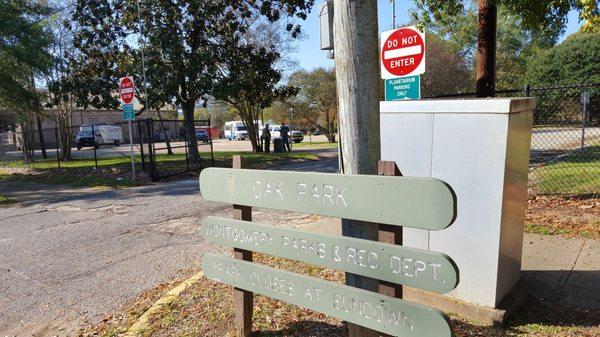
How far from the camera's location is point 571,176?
368 inches

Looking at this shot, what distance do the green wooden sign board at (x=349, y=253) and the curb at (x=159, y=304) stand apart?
48.0 inches

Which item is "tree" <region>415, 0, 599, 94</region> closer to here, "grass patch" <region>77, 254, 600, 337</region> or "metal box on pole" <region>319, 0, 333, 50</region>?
"metal box on pole" <region>319, 0, 333, 50</region>

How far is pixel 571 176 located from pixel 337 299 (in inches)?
349

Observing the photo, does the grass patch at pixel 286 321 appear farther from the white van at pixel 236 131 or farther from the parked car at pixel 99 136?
the white van at pixel 236 131

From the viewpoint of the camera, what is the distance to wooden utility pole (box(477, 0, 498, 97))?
26.8ft

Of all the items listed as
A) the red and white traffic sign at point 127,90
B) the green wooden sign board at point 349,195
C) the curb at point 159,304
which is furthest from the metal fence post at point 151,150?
the green wooden sign board at point 349,195

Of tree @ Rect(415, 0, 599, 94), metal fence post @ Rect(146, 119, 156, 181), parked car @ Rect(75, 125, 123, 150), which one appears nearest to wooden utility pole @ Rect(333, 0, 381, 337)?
tree @ Rect(415, 0, 599, 94)

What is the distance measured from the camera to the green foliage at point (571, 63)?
39.8 m

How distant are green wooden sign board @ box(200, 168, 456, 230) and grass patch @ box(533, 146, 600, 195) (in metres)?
6.86

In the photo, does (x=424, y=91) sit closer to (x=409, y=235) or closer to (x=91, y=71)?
(x=91, y=71)

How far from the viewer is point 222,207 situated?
8797 mm

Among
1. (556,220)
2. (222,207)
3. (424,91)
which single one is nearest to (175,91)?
(222,207)

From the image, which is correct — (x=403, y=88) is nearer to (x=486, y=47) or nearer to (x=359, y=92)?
(x=486, y=47)

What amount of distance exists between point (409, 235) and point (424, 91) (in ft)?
121
